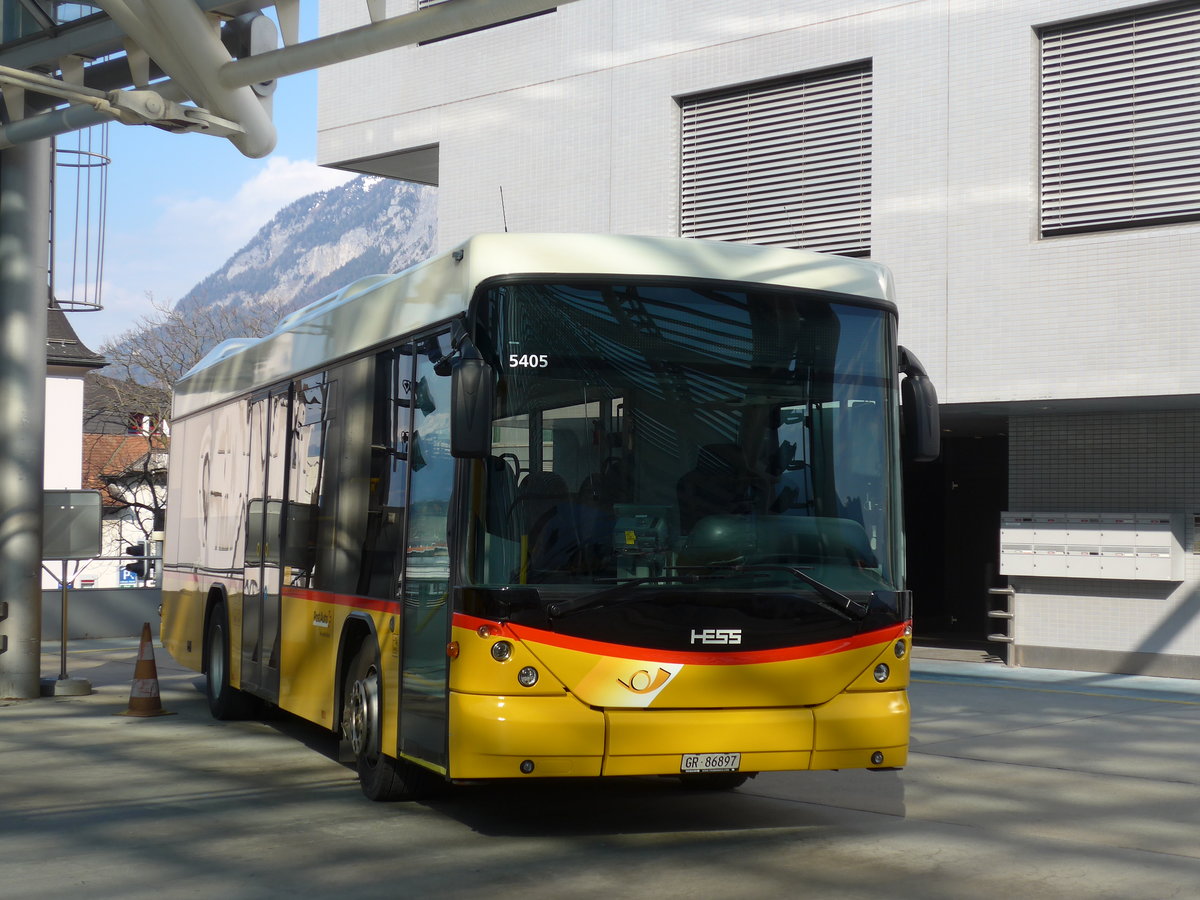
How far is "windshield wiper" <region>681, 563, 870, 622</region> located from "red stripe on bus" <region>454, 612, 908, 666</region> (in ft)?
0.42

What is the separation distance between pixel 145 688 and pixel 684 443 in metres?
8.00

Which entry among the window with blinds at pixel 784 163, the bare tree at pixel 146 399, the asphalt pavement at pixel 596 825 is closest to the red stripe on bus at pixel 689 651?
the asphalt pavement at pixel 596 825

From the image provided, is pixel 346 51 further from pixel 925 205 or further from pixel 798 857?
pixel 925 205

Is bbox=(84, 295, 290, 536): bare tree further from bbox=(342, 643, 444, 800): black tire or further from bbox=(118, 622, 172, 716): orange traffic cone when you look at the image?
bbox=(342, 643, 444, 800): black tire

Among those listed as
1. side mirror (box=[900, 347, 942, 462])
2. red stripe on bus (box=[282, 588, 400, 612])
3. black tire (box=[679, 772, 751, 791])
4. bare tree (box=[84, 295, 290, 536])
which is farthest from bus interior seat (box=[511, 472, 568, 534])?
bare tree (box=[84, 295, 290, 536])

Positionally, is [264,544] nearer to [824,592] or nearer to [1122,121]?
[824,592]

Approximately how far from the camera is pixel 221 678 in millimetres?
13258

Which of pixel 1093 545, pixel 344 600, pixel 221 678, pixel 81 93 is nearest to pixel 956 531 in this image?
pixel 1093 545

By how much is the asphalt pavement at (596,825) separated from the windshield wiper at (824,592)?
1.18m

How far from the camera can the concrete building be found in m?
17.3

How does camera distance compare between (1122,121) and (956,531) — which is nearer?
(1122,121)

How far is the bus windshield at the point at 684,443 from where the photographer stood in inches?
292

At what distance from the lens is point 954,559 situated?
2591 cm

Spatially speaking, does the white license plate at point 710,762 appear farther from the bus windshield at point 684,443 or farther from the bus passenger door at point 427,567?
the bus passenger door at point 427,567
